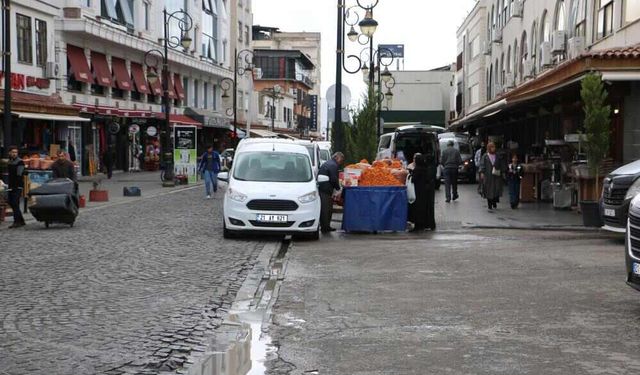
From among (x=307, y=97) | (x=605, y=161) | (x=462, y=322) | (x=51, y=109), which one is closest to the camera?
(x=462, y=322)

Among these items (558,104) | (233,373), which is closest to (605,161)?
(558,104)

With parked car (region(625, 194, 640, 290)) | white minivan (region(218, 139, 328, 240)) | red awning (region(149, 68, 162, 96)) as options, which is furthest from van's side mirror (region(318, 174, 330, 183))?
red awning (region(149, 68, 162, 96))

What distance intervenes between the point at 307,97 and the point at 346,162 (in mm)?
87916

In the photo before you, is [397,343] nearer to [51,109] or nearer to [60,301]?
[60,301]

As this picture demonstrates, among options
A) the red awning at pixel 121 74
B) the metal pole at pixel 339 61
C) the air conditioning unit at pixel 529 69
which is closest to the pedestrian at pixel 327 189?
the metal pole at pixel 339 61

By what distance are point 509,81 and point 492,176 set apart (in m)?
20.5

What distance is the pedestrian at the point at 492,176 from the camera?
2111 cm

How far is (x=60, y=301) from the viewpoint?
8773mm

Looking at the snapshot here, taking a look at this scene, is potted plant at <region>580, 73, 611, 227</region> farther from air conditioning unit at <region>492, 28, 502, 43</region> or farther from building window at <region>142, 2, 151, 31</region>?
building window at <region>142, 2, 151, 31</region>

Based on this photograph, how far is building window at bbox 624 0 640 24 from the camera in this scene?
21469 millimetres

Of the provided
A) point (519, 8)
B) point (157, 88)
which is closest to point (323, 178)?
point (519, 8)

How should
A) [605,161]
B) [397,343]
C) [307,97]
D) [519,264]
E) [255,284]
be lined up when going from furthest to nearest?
1. [307,97]
2. [605,161]
3. [519,264]
4. [255,284]
5. [397,343]

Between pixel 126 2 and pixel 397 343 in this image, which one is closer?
pixel 397 343

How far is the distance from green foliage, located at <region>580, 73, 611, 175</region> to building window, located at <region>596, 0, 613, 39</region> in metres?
7.15
